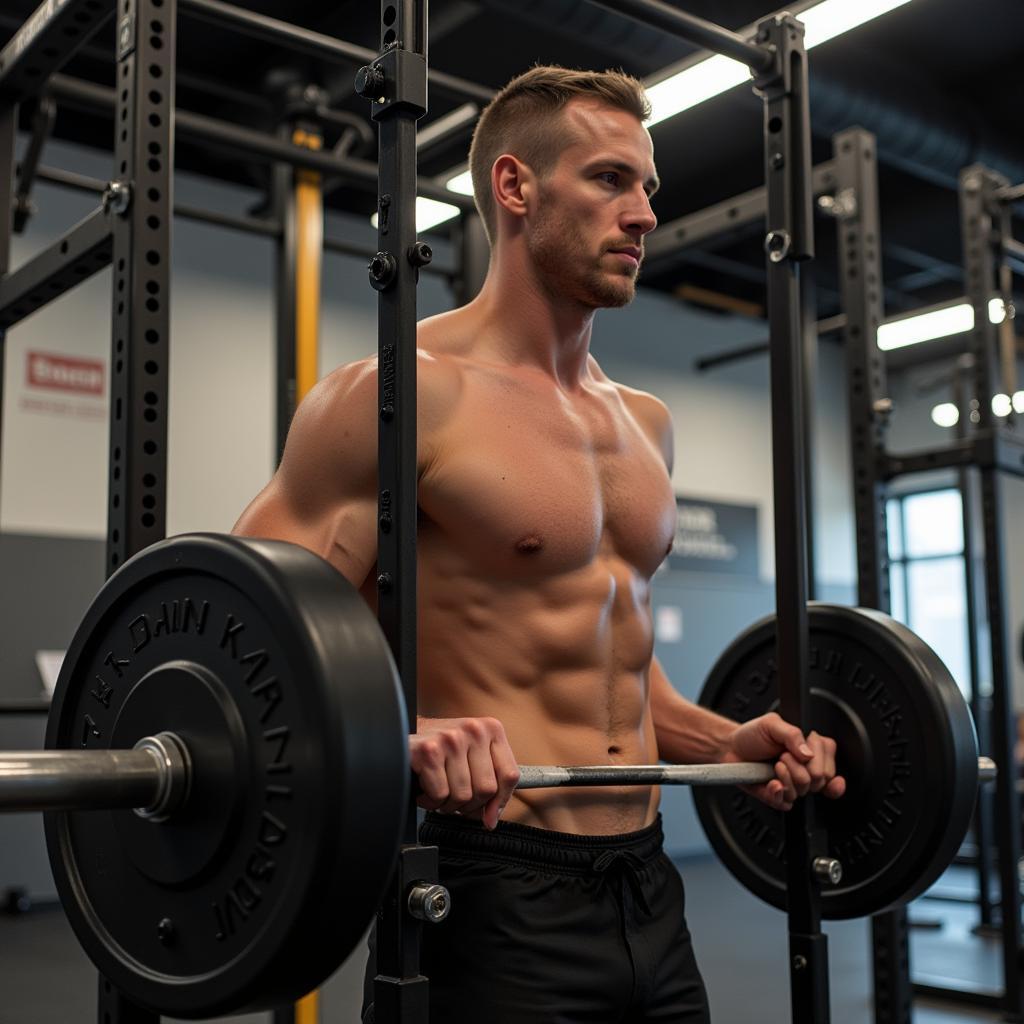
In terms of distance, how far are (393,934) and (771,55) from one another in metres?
1.42

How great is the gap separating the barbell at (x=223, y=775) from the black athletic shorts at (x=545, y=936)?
0.73ft

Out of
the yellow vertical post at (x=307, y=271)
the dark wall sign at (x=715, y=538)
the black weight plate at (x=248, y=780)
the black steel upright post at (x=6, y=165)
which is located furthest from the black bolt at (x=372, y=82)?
the dark wall sign at (x=715, y=538)

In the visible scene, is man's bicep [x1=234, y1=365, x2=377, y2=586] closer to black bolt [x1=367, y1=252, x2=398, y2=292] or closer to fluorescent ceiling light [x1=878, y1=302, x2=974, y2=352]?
black bolt [x1=367, y1=252, x2=398, y2=292]

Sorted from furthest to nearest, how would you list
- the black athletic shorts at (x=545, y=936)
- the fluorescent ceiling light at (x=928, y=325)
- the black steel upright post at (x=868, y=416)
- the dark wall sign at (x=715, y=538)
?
the dark wall sign at (x=715, y=538)
the fluorescent ceiling light at (x=928, y=325)
the black steel upright post at (x=868, y=416)
the black athletic shorts at (x=545, y=936)

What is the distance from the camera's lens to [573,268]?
5.85 ft

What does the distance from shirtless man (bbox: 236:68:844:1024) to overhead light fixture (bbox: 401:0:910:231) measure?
96cm

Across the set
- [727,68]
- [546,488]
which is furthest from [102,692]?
[727,68]

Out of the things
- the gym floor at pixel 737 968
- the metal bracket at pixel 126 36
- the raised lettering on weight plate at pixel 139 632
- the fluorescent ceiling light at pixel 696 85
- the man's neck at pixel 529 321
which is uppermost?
the fluorescent ceiling light at pixel 696 85

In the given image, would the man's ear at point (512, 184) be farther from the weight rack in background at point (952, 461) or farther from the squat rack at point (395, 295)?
the weight rack in background at point (952, 461)

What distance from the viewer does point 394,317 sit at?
4.57 feet

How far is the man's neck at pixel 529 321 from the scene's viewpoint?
6.11 ft

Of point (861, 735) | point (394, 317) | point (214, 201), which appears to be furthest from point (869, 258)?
point (214, 201)

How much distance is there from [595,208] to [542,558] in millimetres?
507

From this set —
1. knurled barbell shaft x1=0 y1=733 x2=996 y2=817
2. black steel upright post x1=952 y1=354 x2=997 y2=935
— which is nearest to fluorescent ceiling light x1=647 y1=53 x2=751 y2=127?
knurled barbell shaft x1=0 y1=733 x2=996 y2=817
